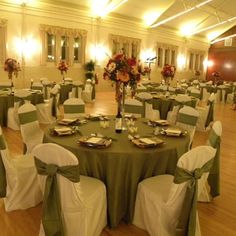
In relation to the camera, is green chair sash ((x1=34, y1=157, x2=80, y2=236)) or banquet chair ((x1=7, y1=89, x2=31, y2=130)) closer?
green chair sash ((x1=34, y1=157, x2=80, y2=236))

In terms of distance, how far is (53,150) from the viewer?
2.01 metres

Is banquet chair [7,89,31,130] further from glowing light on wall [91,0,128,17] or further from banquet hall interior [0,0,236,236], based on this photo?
glowing light on wall [91,0,128,17]

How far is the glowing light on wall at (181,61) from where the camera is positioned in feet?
64.1

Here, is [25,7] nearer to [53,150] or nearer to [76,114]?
[76,114]

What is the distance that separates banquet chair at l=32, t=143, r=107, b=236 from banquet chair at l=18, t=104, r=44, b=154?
4.30 ft

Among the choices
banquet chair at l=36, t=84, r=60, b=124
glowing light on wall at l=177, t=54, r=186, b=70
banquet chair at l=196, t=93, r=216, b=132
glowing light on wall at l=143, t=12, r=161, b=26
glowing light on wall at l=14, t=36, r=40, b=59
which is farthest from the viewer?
glowing light on wall at l=177, t=54, r=186, b=70

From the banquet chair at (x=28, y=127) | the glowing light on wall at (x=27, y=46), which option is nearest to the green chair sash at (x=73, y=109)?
the banquet chair at (x=28, y=127)

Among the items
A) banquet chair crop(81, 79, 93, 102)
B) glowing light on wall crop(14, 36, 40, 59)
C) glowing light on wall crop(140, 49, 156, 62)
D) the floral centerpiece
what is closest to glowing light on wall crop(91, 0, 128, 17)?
glowing light on wall crop(14, 36, 40, 59)

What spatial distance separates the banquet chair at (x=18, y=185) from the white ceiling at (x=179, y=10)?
10450 mm

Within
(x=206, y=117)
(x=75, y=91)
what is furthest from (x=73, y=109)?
(x=75, y=91)

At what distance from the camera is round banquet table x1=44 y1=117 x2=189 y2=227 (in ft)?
8.19

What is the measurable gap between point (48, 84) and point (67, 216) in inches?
297

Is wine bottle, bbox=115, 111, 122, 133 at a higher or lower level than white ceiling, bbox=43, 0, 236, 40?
lower

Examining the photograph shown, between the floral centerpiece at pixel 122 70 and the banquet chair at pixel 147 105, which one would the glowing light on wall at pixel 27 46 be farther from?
the floral centerpiece at pixel 122 70
